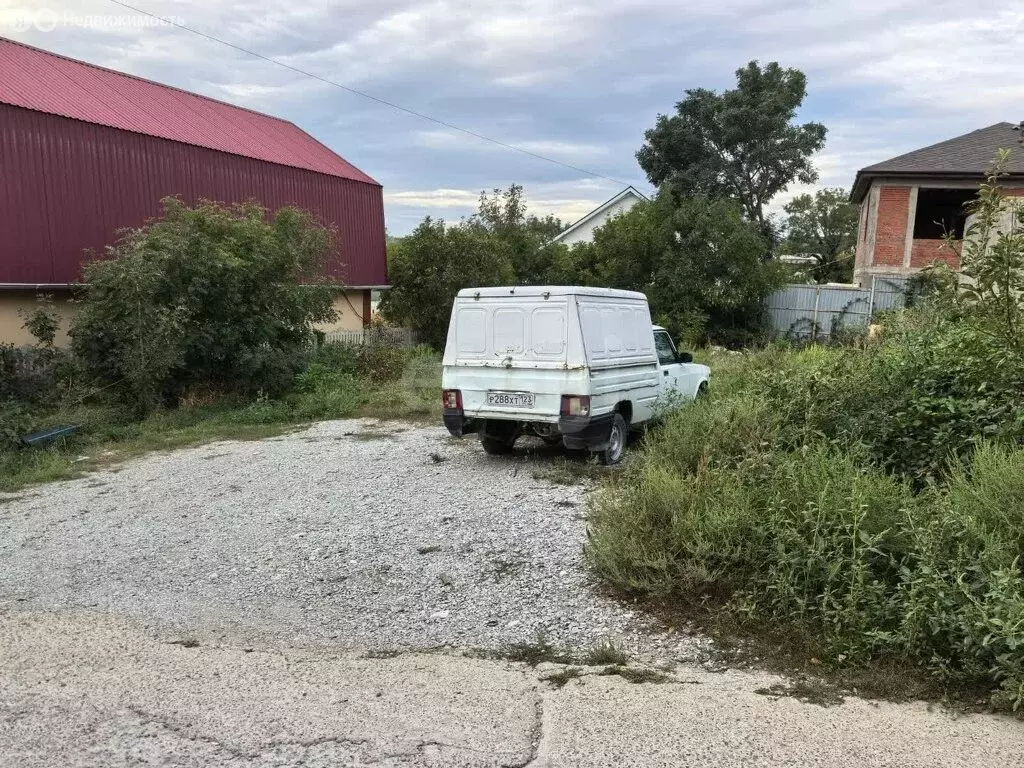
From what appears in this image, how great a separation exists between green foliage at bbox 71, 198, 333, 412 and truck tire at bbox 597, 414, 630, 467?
8.04 m

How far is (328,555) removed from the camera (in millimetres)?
6008

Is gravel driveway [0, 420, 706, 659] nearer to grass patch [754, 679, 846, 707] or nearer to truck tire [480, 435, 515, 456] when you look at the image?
truck tire [480, 435, 515, 456]

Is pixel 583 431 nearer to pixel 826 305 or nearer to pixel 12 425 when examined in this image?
pixel 12 425

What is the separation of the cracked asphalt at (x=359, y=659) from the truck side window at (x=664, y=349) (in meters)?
3.37

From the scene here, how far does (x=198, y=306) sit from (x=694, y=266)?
17246 mm

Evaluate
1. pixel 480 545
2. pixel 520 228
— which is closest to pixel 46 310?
pixel 480 545

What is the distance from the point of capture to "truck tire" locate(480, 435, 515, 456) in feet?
30.5

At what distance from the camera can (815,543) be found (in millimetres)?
4402

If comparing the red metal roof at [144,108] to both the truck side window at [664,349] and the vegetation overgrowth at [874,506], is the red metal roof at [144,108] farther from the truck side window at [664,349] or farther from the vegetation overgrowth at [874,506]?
the vegetation overgrowth at [874,506]

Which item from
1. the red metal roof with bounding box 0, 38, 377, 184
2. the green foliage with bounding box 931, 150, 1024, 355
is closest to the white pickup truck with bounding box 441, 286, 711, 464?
the green foliage with bounding box 931, 150, 1024, 355

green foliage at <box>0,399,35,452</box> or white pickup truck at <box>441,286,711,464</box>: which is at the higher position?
white pickup truck at <box>441,286,711,464</box>

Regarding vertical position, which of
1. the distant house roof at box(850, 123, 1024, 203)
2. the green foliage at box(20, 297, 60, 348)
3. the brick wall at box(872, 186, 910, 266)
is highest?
the distant house roof at box(850, 123, 1024, 203)

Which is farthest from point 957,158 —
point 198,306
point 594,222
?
point 198,306

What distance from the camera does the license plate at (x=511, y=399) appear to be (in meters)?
8.41
